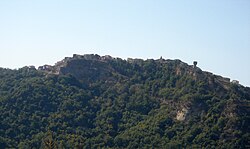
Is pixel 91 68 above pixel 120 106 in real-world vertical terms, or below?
above

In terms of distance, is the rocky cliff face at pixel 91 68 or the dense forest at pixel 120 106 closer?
the dense forest at pixel 120 106

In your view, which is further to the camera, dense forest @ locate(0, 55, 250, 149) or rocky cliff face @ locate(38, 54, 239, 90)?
rocky cliff face @ locate(38, 54, 239, 90)

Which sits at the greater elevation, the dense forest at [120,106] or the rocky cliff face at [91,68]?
the rocky cliff face at [91,68]

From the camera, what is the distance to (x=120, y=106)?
282 ft

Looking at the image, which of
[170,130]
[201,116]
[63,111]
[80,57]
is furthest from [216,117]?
[80,57]

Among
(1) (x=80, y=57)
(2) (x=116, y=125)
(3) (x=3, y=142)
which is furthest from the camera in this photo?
(1) (x=80, y=57)

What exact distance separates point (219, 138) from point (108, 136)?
16.9 meters

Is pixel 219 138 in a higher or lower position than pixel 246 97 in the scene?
lower

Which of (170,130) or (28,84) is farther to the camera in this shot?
(28,84)

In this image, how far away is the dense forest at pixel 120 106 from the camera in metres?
73.0

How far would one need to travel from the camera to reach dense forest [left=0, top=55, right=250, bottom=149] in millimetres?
73000

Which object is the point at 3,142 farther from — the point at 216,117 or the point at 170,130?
the point at 216,117

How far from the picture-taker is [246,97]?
86188mm

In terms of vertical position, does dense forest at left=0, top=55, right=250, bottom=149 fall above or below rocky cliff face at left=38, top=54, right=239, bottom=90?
below
